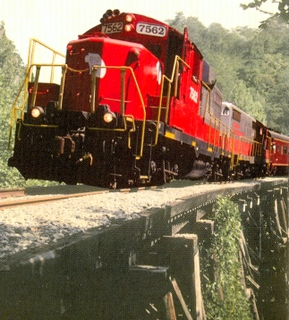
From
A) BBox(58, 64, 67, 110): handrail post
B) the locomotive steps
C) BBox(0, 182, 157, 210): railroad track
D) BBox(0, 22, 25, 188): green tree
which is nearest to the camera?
the locomotive steps

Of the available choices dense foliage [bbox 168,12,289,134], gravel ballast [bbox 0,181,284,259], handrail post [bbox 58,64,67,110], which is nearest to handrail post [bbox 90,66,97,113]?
handrail post [bbox 58,64,67,110]

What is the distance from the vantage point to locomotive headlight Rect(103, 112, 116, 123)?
7020mm

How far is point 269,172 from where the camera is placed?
24297 mm

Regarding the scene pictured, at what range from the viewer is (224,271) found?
9961mm

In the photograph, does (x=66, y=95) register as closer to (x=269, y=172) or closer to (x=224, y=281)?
(x=224, y=281)

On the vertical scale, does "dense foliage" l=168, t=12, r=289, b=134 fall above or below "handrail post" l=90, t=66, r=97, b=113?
above

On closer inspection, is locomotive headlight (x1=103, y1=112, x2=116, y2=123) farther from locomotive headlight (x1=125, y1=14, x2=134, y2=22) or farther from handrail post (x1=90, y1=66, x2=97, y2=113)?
locomotive headlight (x1=125, y1=14, x2=134, y2=22)

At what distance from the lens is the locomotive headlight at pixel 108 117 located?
7.02 metres

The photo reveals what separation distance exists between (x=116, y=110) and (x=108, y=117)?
97cm

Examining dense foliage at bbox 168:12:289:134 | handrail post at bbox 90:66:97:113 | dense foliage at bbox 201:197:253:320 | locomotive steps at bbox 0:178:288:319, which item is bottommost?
dense foliage at bbox 201:197:253:320

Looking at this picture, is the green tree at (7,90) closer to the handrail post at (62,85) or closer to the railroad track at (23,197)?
the handrail post at (62,85)

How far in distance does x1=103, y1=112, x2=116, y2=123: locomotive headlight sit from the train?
16mm

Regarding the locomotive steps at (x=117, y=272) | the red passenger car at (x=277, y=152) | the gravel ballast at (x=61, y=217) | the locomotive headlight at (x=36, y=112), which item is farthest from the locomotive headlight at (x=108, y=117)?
the red passenger car at (x=277, y=152)

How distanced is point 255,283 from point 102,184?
7.75m
